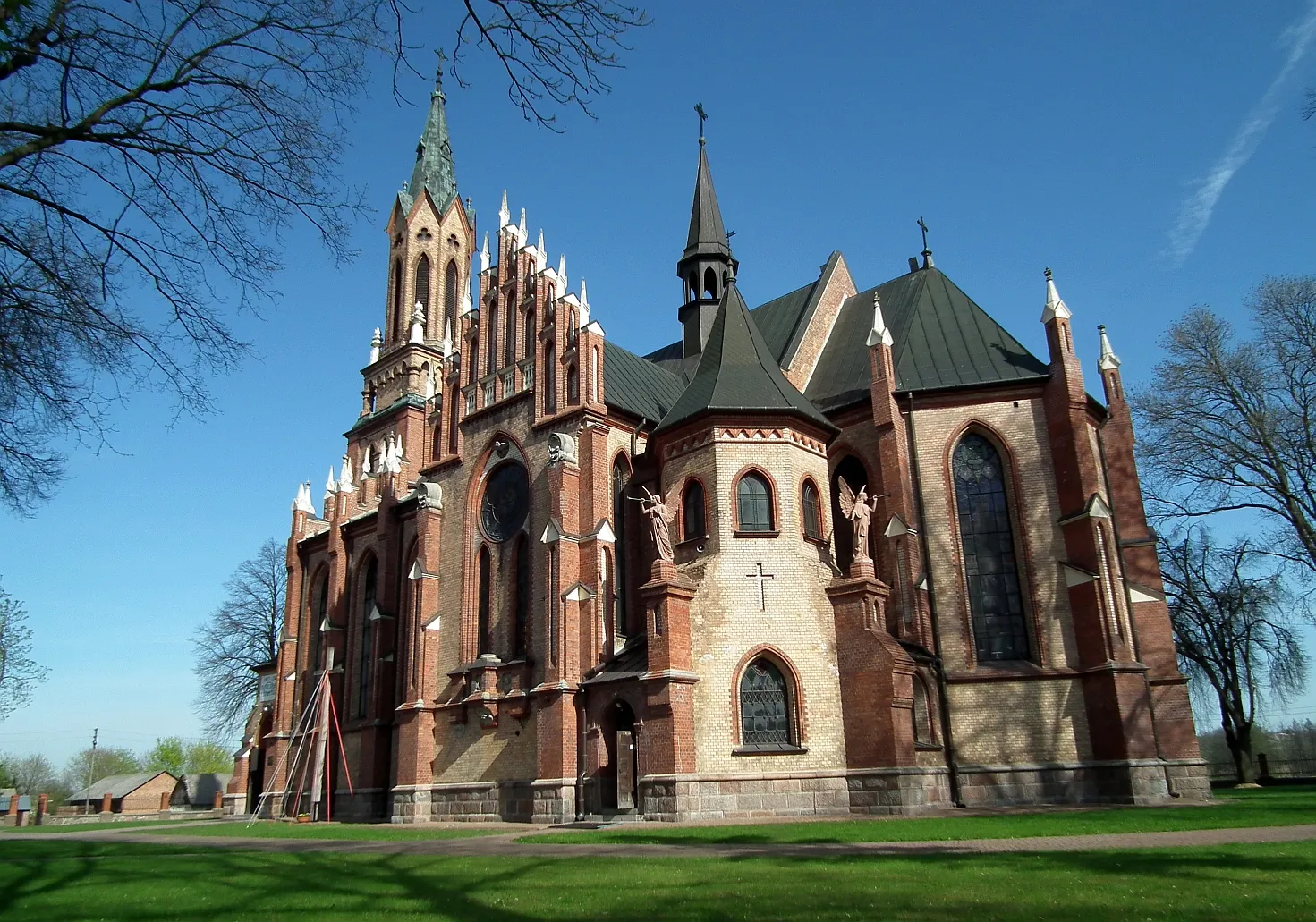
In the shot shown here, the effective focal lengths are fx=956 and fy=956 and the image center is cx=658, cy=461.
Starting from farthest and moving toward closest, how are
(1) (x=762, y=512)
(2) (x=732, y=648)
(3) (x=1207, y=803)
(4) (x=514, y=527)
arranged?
1. (4) (x=514, y=527)
2. (1) (x=762, y=512)
3. (2) (x=732, y=648)
4. (3) (x=1207, y=803)

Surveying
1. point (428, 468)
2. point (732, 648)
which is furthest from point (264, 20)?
point (428, 468)

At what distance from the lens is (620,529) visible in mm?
27234

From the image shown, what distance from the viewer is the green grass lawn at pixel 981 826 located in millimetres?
14828

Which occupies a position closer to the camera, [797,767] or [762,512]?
[797,767]

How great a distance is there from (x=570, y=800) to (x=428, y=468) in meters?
12.6

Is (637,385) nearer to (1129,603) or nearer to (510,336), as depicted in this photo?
(510,336)

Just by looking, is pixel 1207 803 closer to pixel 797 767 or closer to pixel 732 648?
pixel 797 767

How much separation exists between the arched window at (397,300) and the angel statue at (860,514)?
28.8 m

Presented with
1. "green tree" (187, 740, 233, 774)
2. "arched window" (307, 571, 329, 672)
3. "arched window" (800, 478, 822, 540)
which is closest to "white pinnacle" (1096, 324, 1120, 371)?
"arched window" (800, 478, 822, 540)

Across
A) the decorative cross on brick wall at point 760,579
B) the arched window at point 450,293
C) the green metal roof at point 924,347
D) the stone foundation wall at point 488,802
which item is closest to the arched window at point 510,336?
the green metal roof at point 924,347

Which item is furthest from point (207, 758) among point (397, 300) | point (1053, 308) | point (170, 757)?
point (1053, 308)

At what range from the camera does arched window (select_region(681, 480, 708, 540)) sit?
79.7ft

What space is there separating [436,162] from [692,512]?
33695 mm

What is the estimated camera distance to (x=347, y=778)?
3156 cm
